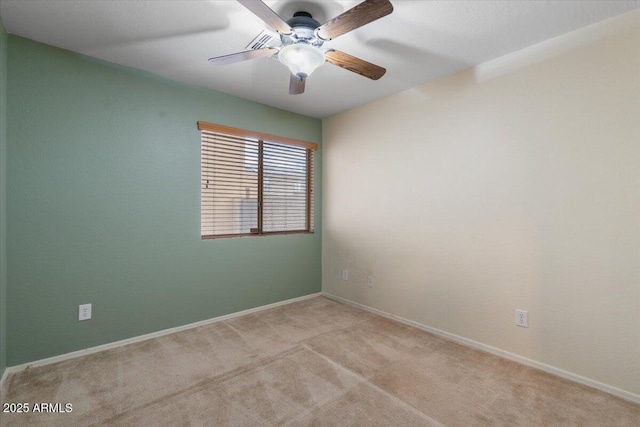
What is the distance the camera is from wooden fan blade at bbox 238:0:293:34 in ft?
4.72

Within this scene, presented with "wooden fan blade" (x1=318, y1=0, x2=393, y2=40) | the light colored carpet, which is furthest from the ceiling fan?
A: the light colored carpet

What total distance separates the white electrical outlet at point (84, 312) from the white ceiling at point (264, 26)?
2041 mm

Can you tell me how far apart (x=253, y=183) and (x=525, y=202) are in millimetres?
2666

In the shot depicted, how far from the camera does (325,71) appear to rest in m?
2.69

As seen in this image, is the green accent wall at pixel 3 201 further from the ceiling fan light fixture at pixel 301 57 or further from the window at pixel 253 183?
the ceiling fan light fixture at pixel 301 57

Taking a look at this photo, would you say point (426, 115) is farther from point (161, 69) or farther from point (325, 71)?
point (161, 69)

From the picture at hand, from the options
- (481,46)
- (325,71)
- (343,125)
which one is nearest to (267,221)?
(343,125)

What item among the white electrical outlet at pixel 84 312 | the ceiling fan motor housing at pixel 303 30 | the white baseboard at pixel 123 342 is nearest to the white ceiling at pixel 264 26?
the ceiling fan motor housing at pixel 303 30

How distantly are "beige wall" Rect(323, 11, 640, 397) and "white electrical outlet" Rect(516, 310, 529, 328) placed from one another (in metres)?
0.04

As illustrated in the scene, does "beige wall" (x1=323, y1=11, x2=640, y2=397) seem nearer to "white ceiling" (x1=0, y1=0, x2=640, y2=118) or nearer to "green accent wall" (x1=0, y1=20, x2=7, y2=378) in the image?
"white ceiling" (x1=0, y1=0, x2=640, y2=118)

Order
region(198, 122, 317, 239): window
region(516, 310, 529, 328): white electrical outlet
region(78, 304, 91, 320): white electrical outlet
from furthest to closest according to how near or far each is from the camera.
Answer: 1. region(198, 122, 317, 239): window
2. region(78, 304, 91, 320): white electrical outlet
3. region(516, 310, 529, 328): white electrical outlet

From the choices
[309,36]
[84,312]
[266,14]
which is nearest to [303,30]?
[309,36]

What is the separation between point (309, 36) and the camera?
1839 mm

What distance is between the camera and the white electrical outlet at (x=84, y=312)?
2.42 metres
